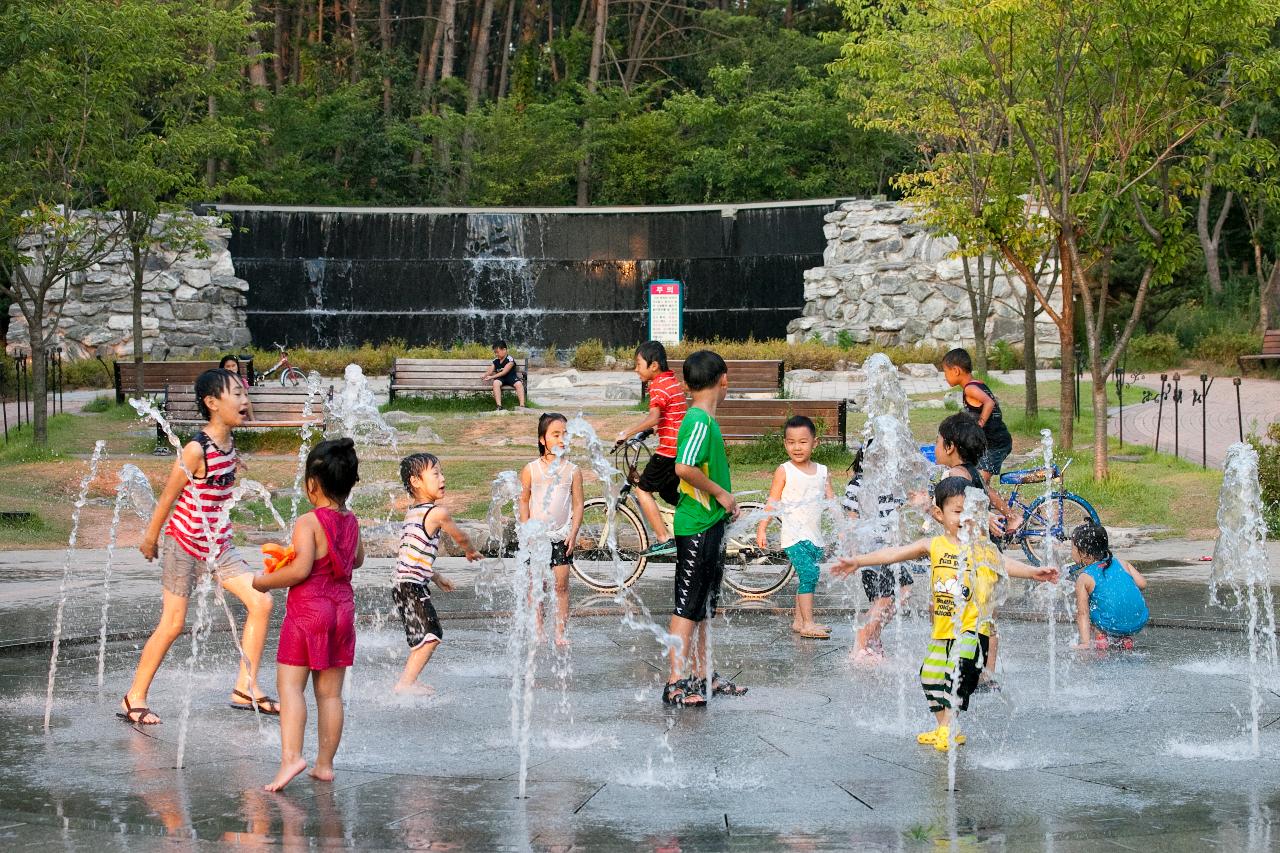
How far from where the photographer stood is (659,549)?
10.4 m

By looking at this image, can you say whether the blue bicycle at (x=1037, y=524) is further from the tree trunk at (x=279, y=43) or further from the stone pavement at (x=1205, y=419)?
the tree trunk at (x=279, y=43)

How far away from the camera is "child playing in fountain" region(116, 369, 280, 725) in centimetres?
677

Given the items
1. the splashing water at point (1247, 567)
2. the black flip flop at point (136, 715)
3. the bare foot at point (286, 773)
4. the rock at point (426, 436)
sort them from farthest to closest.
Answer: the rock at point (426, 436)
the splashing water at point (1247, 567)
the black flip flop at point (136, 715)
the bare foot at point (286, 773)

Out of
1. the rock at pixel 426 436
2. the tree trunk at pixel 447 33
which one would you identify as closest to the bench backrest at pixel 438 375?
the rock at pixel 426 436

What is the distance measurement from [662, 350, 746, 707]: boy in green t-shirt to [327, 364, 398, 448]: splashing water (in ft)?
23.0

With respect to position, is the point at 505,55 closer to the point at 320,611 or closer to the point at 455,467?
the point at 455,467

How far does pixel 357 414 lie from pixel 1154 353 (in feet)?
62.9

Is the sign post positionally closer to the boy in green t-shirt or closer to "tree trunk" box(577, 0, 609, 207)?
"tree trunk" box(577, 0, 609, 207)

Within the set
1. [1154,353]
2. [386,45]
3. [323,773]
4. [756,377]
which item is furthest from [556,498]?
[386,45]

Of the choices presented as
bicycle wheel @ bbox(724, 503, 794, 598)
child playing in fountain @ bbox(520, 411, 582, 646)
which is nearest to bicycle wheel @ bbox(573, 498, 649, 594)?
bicycle wheel @ bbox(724, 503, 794, 598)

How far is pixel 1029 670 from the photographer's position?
26.1 ft

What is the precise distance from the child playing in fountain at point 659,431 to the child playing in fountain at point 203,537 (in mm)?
2623

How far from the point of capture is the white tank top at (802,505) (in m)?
8.76

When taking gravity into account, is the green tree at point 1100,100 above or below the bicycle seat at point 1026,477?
above
